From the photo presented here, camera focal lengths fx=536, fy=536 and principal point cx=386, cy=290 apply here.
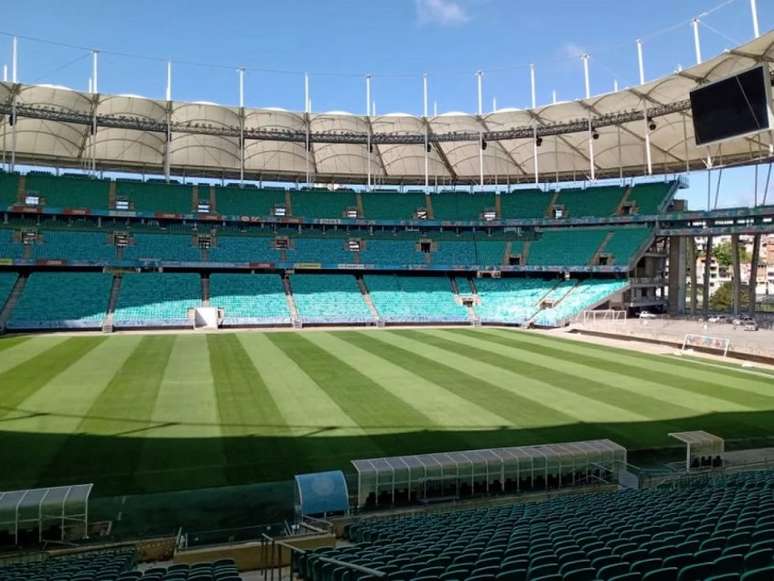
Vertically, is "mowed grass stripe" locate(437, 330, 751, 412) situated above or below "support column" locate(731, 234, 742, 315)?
below

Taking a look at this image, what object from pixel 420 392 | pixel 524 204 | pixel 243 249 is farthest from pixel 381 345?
pixel 524 204

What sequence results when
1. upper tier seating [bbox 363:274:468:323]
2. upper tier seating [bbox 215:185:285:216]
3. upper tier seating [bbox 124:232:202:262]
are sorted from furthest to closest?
upper tier seating [bbox 215:185:285:216], upper tier seating [bbox 124:232:202:262], upper tier seating [bbox 363:274:468:323]

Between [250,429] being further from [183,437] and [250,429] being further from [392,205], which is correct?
[392,205]

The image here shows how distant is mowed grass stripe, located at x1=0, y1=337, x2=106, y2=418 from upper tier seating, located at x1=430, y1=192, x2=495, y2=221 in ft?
132

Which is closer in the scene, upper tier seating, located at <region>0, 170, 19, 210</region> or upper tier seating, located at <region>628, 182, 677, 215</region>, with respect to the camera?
upper tier seating, located at <region>0, 170, 19, 210</region>

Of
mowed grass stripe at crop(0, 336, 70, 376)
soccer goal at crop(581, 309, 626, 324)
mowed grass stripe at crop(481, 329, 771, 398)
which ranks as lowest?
mowed grass stripe at crop(481, 329, 771, 398)

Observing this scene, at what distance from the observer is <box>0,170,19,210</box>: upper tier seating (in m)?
50.7

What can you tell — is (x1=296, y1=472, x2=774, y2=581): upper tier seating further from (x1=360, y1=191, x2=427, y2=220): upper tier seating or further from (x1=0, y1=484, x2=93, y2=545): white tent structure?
(x1=360, y1=191, x2=427, y2=220): upper tier seating

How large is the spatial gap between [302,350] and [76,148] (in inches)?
1524

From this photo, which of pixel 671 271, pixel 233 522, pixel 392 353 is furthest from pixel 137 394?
pixel 671 271

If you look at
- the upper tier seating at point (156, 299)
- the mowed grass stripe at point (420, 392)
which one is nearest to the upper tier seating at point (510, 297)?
the mowed grass stripe at point (420, 392)

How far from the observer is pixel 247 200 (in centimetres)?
6028

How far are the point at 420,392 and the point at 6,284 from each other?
41.5 m

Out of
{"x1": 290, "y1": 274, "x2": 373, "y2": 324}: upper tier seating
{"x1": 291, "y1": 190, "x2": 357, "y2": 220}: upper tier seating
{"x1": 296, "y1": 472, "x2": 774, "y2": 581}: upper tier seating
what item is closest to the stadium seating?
{"x1": 291, "y1": 190, "x2": 357, "y2": 220}: upper tier seating
